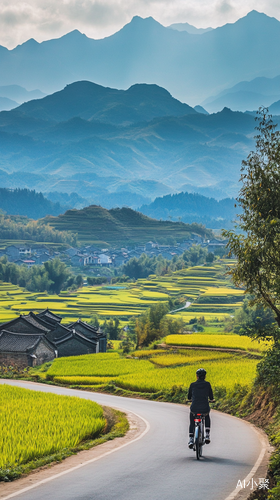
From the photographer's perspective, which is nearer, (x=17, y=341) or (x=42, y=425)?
(x=42, y=425)

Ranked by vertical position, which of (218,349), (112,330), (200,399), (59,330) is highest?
(200,399)

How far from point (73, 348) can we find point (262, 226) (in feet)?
117

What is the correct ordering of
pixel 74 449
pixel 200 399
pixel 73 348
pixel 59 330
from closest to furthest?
pixel 200 399 < pixel 74 449 < pixel 73 348 < pixel 59 330

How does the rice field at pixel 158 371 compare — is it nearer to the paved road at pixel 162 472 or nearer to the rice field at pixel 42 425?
the rice field at pixel 42 425

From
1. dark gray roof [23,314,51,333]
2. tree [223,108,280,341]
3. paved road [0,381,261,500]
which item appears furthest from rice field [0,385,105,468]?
dark gray roof [23,314,51,333]

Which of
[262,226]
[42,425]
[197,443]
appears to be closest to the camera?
[197,443]

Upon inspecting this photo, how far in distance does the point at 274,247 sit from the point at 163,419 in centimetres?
605

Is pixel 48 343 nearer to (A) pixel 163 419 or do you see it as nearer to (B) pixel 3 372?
(B) pixel 3 372

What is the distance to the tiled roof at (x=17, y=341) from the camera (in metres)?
41.6

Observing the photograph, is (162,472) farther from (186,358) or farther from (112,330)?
(112,330)

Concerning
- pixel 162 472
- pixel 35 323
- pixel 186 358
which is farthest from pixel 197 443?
pixel 35 323

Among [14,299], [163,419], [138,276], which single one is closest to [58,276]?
[14,299]

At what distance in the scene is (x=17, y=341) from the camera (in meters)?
42.6

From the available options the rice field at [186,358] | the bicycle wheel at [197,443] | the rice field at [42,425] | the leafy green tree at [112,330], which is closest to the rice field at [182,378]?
the rice field at [186,358]
